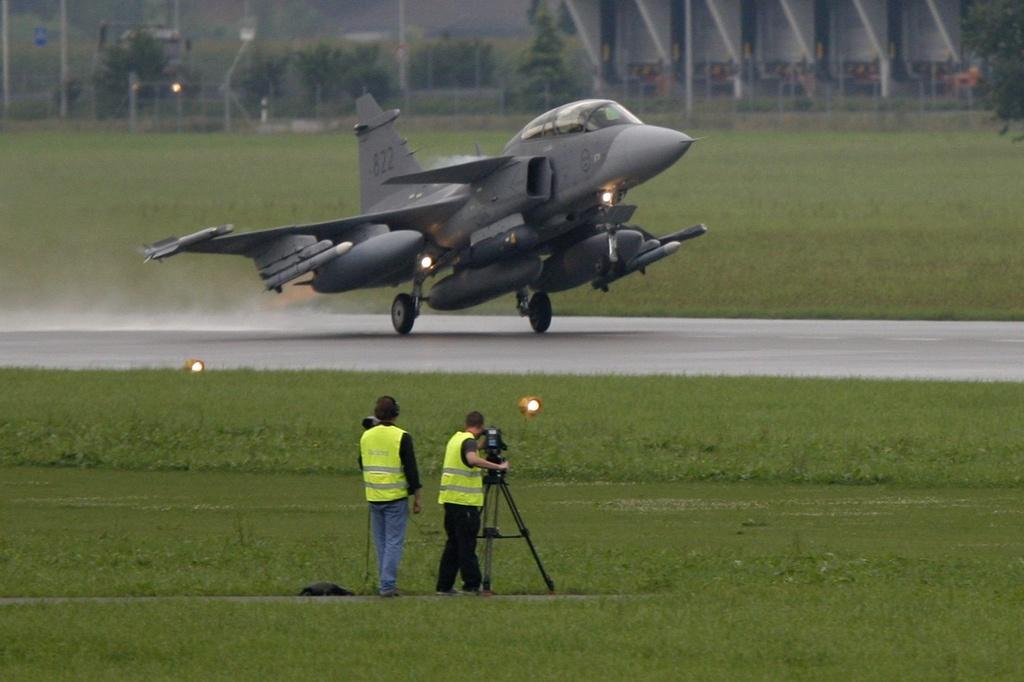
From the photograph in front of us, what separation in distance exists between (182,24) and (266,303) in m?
149

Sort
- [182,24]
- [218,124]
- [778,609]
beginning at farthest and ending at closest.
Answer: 1. [182,24]
2. [218,124]
3. [778,609]

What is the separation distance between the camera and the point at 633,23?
435ft

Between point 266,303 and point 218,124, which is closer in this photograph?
point 266,303

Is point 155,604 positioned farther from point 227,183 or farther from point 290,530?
point 227,183

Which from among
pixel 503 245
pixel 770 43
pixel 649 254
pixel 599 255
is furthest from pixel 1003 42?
pixel 503 245

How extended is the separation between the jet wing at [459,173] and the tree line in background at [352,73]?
83311 millimetres

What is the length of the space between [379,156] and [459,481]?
28041 mm

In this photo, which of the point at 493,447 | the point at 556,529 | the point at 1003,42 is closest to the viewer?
the point at 493,447

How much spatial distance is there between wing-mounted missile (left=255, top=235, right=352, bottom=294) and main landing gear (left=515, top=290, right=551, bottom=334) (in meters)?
3.79

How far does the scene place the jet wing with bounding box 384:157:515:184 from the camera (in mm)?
37875

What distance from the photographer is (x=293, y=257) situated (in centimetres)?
3900

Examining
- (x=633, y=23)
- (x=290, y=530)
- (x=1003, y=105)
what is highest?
(x=633, y=23)

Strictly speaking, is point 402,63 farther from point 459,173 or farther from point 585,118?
point 585,118

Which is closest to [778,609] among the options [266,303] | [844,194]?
[266,303]
